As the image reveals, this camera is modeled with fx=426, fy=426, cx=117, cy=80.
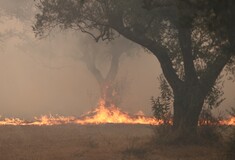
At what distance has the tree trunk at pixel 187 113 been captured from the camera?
17.3 metres

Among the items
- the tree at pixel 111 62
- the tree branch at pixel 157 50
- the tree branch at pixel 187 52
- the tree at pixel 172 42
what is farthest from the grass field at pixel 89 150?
the tree at pixel 111 62

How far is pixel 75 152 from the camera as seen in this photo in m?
15.6

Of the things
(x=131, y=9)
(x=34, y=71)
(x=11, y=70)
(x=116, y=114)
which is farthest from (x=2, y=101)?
(x=131, y=9)

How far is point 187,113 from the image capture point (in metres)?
17.7

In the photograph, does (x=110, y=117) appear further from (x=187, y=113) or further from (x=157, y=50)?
(x=187, y=113)

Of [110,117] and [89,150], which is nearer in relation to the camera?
[89,150]

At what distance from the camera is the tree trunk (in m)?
17.3

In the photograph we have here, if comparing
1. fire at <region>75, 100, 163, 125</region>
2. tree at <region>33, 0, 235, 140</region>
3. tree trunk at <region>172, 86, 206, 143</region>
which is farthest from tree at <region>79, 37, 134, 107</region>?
tree trunk at <region>172, 86, 206, 143</region>

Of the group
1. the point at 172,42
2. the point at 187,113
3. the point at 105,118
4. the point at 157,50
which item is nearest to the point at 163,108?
the point at 187,113

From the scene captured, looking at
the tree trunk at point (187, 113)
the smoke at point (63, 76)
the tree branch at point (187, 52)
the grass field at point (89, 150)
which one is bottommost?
the grass field at point (89, 150)

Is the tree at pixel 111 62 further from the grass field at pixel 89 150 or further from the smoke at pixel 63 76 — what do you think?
the grass field at pixel 89 150

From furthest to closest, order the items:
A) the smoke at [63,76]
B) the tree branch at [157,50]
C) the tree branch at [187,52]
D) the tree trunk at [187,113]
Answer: the smoke at [63,76], the tree branch at [157,50], the tree branch at [187,52], the tree trunk at [187,113]

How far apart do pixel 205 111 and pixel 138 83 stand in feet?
122

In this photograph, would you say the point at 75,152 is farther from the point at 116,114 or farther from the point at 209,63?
the point at 116,114
